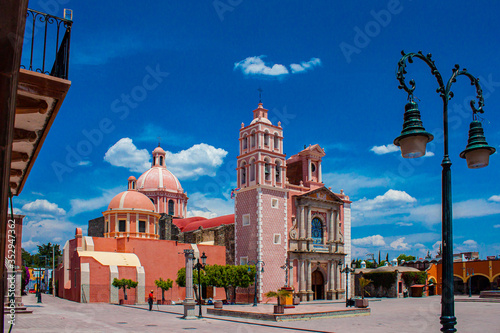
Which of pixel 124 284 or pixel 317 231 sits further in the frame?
pixel 317 231

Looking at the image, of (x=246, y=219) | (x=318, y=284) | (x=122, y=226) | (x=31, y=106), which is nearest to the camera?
(x=31, y=106)

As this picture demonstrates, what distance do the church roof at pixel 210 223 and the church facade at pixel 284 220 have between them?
17.7 ft

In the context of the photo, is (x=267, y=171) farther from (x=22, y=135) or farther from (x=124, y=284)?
(x=22, y=135)

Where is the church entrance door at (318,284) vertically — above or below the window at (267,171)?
below

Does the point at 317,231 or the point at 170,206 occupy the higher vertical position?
the point at 170,206

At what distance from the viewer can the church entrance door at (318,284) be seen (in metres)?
38.5

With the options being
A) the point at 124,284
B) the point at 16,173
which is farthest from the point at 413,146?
the point at 124,284

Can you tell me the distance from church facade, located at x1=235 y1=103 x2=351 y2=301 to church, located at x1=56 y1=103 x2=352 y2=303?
8 cm

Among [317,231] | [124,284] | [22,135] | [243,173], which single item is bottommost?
[124,284]

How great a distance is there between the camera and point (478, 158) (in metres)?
6.68

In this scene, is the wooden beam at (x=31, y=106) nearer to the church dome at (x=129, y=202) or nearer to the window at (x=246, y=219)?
the window at (x=246, y=219)

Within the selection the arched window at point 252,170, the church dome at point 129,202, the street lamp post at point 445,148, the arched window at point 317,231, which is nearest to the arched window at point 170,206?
the church dome at point 129,202

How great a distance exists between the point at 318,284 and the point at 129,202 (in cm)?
1736

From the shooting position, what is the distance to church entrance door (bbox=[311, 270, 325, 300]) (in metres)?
38.5
